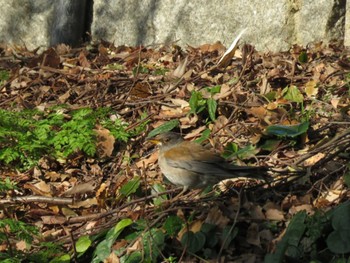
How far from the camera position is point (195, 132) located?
21.6 ft

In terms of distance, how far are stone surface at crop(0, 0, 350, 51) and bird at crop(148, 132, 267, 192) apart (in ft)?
8.85

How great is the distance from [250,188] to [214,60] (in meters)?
2.78

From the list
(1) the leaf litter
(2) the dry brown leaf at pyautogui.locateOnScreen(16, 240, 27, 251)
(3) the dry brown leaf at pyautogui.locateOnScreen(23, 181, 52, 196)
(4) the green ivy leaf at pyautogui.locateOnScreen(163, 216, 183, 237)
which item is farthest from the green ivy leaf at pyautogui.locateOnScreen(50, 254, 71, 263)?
(3) the dry brown leaf at pyautogui.locateOnScreen(23, 181, 52, 196)

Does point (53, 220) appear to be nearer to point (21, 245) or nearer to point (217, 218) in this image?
point (21, 245)

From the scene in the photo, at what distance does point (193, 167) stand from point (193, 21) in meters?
3.51

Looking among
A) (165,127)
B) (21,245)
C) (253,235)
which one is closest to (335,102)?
(165,127)

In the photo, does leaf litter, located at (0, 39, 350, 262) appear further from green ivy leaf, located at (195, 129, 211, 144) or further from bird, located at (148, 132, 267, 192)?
bird, located at (148, 132, 267, 192)

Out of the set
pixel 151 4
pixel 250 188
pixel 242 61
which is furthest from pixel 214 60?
pixel 250 188

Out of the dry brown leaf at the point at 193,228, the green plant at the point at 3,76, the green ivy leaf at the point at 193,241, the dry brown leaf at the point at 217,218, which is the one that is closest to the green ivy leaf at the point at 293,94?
the dry brown leaf at the point at 217,218

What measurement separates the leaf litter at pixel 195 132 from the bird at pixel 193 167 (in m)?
0.14

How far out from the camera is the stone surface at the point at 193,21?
25.5 ft

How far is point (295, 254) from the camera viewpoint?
446 centimetres

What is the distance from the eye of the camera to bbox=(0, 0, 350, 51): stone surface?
777cm

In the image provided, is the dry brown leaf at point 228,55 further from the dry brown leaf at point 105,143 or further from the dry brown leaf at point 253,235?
the dry brown leaf at point 253,235
